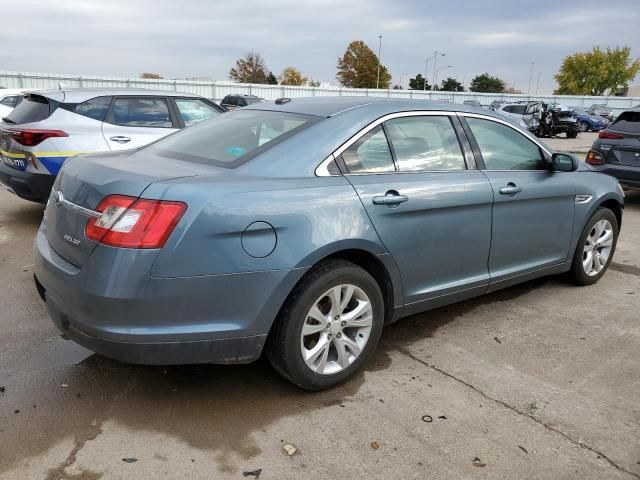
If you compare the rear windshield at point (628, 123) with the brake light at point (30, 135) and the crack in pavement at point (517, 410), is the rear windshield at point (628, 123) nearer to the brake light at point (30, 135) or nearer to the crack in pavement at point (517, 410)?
the crack in pavement at point (517, 410)

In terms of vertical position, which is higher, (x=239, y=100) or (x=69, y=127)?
(x=239, y=100)

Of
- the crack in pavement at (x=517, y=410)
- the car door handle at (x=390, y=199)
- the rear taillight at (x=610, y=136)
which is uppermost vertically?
the rear taillight at (x=610, y=136)

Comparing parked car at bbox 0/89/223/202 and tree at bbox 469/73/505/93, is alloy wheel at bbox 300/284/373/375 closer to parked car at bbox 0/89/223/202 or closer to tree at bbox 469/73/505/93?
parked car at bbox 0/89/223/202

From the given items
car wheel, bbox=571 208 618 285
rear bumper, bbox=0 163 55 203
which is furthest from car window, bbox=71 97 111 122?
car wheel, bbox=571 208 618 285

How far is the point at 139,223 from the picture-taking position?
94.3 inches

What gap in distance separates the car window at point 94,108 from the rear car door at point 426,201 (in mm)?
4379

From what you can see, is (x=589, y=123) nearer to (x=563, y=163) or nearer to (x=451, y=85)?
(x=563, y=163)

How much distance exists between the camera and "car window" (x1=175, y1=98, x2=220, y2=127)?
714 centimetres

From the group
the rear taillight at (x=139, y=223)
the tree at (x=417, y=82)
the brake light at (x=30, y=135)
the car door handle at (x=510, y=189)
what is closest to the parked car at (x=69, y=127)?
the brake light at (x=30, y=135)

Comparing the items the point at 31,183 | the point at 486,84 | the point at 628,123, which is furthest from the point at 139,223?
the point at 486,84

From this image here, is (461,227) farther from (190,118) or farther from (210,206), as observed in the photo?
(190,118)

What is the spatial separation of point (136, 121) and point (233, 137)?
154 inches

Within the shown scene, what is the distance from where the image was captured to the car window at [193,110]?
7145mm

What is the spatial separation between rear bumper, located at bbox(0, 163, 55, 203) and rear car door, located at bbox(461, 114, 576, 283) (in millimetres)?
4439
